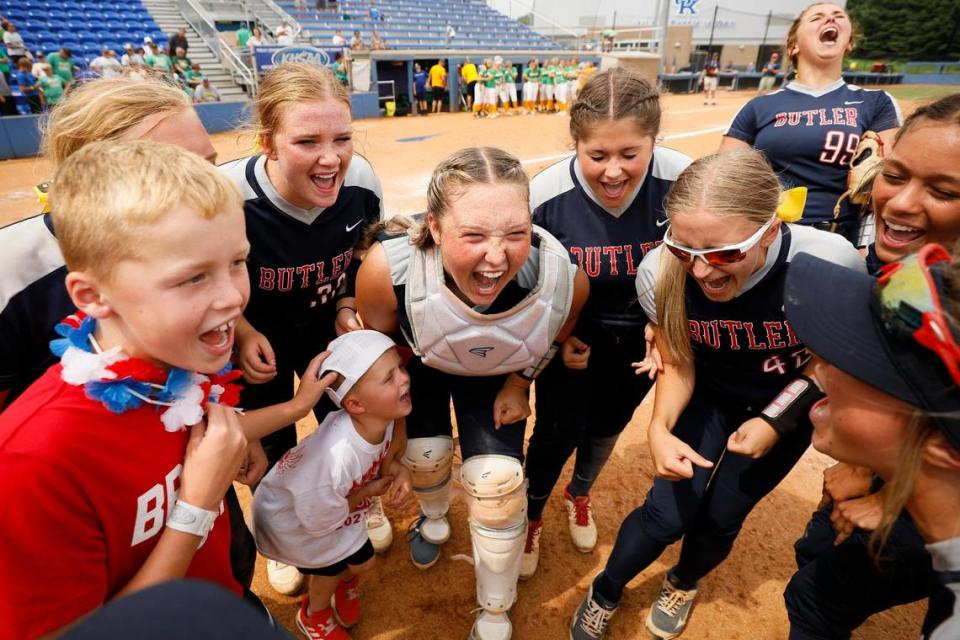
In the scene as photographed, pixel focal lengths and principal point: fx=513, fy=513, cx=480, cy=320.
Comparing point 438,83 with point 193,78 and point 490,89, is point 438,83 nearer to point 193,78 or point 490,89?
point 490,89

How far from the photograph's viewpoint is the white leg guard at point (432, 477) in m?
2.37

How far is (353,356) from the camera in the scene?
6.67 ft

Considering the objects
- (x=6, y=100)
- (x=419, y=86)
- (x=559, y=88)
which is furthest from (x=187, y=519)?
(x=559, y=88)

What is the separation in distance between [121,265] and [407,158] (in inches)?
409

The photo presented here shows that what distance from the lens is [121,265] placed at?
3.69 ft

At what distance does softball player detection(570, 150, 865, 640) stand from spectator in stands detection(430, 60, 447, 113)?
19.5 metres

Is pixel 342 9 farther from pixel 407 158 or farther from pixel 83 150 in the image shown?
pixel 83 150

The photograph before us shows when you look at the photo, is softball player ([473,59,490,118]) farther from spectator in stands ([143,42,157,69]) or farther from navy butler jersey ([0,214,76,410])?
navy butler jersey ([0,214,76,410])

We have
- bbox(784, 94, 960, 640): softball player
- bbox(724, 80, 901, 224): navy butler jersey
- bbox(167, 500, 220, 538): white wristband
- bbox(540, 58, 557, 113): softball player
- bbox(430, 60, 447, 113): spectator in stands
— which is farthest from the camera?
bbox(540, 58, 557, 113): softball player

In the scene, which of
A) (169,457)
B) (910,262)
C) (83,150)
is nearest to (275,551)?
(169,457)

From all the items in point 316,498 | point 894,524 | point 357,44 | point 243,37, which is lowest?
point 316,498

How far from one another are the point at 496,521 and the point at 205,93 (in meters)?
16.7

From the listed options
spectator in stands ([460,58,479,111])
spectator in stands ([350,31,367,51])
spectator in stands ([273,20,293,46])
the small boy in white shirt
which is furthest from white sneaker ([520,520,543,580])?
spectator in stands ([350,31,367,51])

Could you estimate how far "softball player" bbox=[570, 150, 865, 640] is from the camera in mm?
1831
